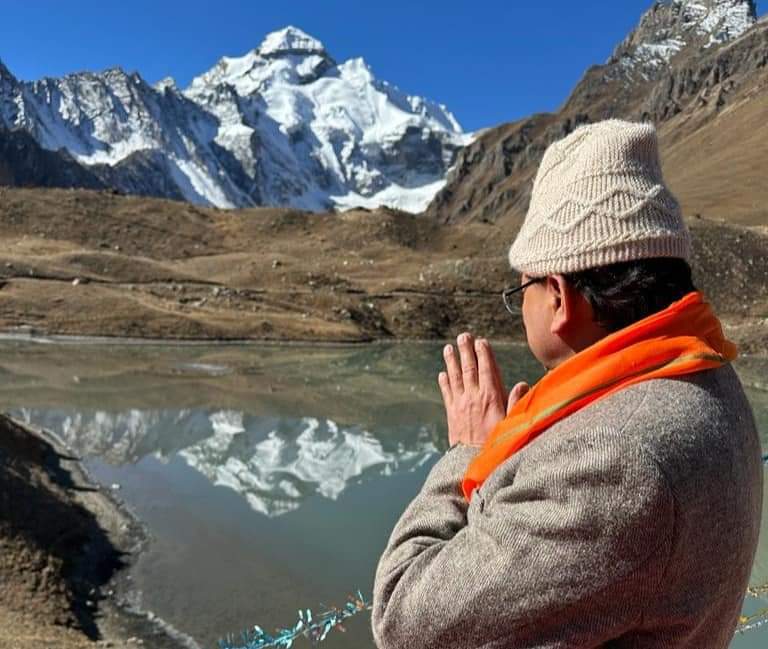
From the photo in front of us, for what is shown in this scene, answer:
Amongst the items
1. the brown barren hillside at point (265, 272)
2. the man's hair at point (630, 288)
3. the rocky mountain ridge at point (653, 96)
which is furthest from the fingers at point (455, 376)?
the rocky mountain ridge at point (653, 96)

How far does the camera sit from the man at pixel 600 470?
5.52 feet

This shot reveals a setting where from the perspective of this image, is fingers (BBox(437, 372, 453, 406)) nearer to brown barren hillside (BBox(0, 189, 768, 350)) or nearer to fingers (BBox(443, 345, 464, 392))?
fingers (BBox(443, 345, 464, 392))

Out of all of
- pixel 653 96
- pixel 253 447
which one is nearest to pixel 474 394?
pixel 253 447

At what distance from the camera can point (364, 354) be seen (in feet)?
132

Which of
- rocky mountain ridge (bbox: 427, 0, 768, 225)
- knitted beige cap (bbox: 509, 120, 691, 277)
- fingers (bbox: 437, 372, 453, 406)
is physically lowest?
fingers (bbox: 437, 372, 453, 406)

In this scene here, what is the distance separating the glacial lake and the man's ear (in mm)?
5533

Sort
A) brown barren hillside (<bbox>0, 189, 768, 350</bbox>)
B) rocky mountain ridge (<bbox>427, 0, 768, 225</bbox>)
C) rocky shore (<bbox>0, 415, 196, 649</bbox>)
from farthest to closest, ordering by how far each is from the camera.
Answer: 1. rocky mountain ridge (<bbox>427, 0, 768, 225</bbox>)
2. brown barren hillside (<bbox>0, 189, 768, 350</bbox>)
3. rocky shore (<bbox>0, 415, 196, 649</bbox>)

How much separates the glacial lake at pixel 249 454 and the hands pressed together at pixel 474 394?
529 centimetres

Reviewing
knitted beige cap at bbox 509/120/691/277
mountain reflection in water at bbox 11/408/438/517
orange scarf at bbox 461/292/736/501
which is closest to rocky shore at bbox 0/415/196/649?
mountain reflection in water at bbox 11/408/438/517

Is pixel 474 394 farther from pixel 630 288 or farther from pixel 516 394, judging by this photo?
pixel 630 288

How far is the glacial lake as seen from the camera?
11.0 meters

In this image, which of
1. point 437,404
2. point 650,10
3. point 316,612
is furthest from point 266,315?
point 650,10

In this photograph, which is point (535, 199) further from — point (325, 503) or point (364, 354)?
point (364, 354)

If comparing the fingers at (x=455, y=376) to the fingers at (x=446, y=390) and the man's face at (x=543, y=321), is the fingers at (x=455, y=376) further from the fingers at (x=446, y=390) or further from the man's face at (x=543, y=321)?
the man's face at (x=543, y=321)
